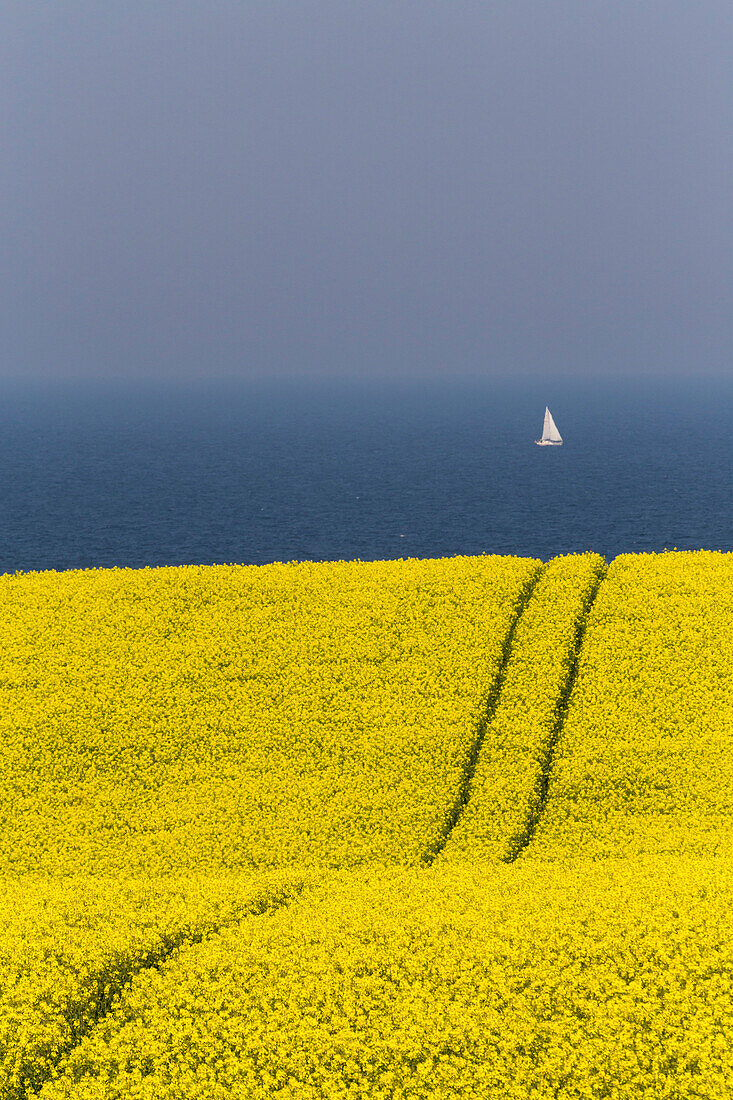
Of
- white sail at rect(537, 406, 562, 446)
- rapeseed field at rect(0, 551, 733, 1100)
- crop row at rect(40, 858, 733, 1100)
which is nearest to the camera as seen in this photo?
crop row at rect(40, 858, 733, 1100)

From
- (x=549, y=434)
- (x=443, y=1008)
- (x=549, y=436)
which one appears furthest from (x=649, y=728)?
(x=549, y=434)

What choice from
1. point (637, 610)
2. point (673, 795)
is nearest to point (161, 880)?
point (673, 795)

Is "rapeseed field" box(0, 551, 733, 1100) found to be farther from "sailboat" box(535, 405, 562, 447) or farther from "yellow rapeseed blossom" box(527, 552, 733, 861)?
"sailboat" box(535, 405, 562, 447)

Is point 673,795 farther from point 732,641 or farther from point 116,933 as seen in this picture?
point 116,933

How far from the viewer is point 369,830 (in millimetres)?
22656

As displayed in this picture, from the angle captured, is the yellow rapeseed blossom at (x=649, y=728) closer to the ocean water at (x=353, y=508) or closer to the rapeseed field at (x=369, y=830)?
the rapeseed field at (x=369, y=830)

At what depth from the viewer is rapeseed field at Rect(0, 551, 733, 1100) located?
45.3 ft

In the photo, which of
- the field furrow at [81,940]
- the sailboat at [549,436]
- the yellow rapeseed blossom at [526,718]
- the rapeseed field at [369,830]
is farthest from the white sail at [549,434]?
the field furrow at [81,940]

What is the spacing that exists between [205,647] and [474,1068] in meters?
18.7

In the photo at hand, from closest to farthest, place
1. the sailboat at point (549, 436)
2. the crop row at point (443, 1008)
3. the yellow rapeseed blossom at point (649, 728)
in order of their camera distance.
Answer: the crop row at point (443, 1008) < the yellow rapeseed blossom at point (649, 728) < the sailboat at point (549, 436)

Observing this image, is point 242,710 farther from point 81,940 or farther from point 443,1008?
point 443,1008

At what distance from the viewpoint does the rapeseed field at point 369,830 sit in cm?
1382

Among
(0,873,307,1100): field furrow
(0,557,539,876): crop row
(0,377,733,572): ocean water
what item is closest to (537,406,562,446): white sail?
(0,377,733,572): ocean water

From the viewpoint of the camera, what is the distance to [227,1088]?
44.0 feet
